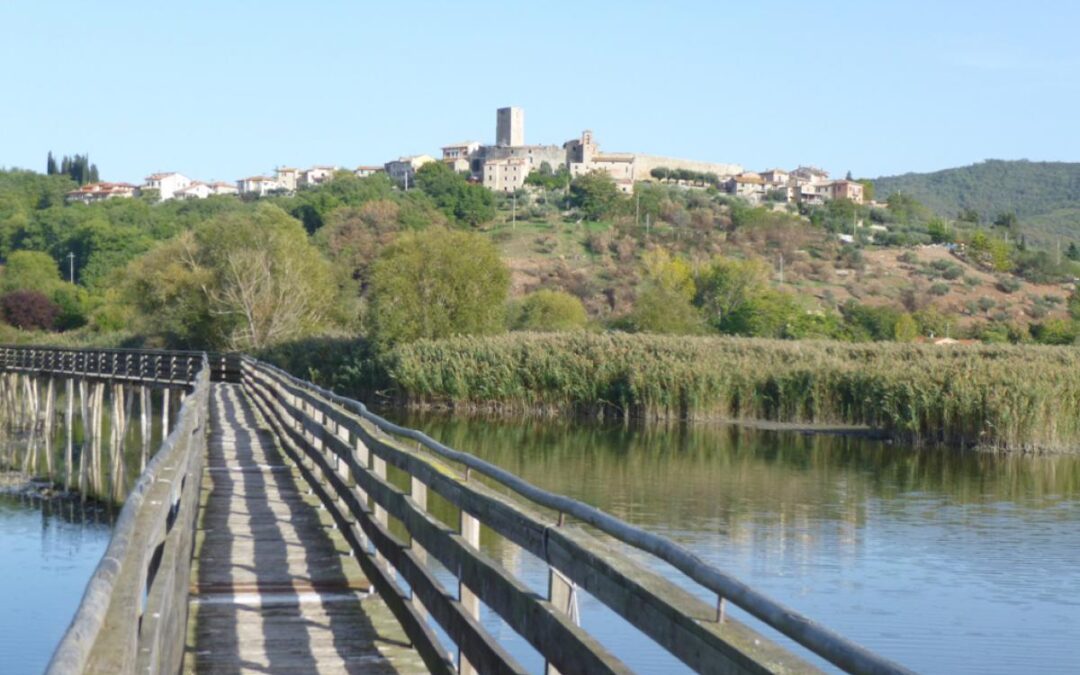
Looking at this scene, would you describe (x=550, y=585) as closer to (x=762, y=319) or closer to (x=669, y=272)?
(x=762, y=319)

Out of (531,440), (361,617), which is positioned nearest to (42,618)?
(361,617)

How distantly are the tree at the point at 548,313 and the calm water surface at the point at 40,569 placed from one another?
123ft

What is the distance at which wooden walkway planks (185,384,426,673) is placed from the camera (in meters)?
7.32

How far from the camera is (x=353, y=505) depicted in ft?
32.8

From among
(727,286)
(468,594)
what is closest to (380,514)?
(468,594)

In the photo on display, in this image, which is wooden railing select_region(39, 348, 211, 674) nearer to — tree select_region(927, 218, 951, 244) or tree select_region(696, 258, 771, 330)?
tree select_region(696, 258, 771, 330)

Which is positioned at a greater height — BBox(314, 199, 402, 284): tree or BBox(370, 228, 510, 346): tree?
BBox(314, 199, 402, 284): tree

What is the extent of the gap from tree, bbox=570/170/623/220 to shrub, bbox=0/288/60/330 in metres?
54.1

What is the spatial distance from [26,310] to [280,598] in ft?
289

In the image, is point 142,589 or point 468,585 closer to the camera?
point 142,589

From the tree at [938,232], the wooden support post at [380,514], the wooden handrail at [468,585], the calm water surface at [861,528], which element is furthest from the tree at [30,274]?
the wooden handrail at [468,585]

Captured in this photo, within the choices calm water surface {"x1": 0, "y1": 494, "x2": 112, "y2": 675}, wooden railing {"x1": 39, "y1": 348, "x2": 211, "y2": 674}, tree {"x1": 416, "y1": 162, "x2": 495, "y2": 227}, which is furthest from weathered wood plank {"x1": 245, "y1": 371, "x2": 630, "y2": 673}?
tree {"x1": 416, "y1": 162, "x2": 495, "y2": 227}

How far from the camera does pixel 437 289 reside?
5128 cm

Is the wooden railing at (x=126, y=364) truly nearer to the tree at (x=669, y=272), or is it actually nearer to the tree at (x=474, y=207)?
the tree at (x=669, y=272)
